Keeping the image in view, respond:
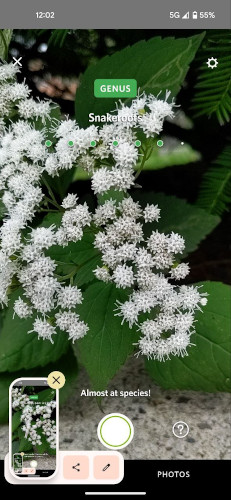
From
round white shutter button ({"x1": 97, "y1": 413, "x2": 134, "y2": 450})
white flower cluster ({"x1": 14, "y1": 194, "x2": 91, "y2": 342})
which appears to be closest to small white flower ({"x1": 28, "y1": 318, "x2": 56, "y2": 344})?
white flower cluster ({"x1": 14, "y1": 194, "x2": 91, "y2": 342})

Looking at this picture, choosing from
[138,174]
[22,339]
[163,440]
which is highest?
[138,174]

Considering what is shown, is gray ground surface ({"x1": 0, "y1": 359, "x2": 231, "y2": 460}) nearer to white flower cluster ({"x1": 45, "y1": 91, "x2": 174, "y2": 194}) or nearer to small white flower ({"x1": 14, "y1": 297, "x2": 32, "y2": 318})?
small white flower ({"x1": 14, "y1": 297, "x2": 32, "y2": 318})

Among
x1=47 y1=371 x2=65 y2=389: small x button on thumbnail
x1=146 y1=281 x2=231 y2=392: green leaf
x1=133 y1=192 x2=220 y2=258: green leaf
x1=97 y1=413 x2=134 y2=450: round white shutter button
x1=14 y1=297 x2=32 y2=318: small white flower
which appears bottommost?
x1=97 y1=413 x2=134 y2=450: round white shutter button

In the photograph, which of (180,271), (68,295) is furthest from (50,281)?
(180,271)

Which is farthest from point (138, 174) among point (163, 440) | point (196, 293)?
point (163, 440)

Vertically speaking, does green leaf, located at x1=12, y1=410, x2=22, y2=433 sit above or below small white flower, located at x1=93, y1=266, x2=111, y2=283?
below
